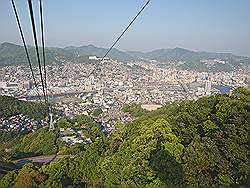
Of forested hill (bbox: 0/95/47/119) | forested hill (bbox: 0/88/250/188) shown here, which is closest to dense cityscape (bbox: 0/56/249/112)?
forested hill (bbox: 0/95/47/119)

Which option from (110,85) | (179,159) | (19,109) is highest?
(179,159)

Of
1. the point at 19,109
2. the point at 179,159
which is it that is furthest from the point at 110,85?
the point at 179,159

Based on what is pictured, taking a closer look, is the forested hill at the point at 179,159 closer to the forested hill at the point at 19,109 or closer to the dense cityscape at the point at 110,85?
the forested hill at the point at 19,109

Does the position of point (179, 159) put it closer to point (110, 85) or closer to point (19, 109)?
point (19, 109)

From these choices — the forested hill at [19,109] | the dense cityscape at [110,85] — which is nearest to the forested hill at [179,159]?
the forested hill at [19,109]

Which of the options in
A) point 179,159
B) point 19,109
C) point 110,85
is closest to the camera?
point 179,159

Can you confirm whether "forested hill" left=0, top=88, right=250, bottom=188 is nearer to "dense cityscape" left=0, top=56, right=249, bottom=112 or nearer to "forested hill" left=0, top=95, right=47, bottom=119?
"forested hill" left=0, top=95, right=47, bottom=119
